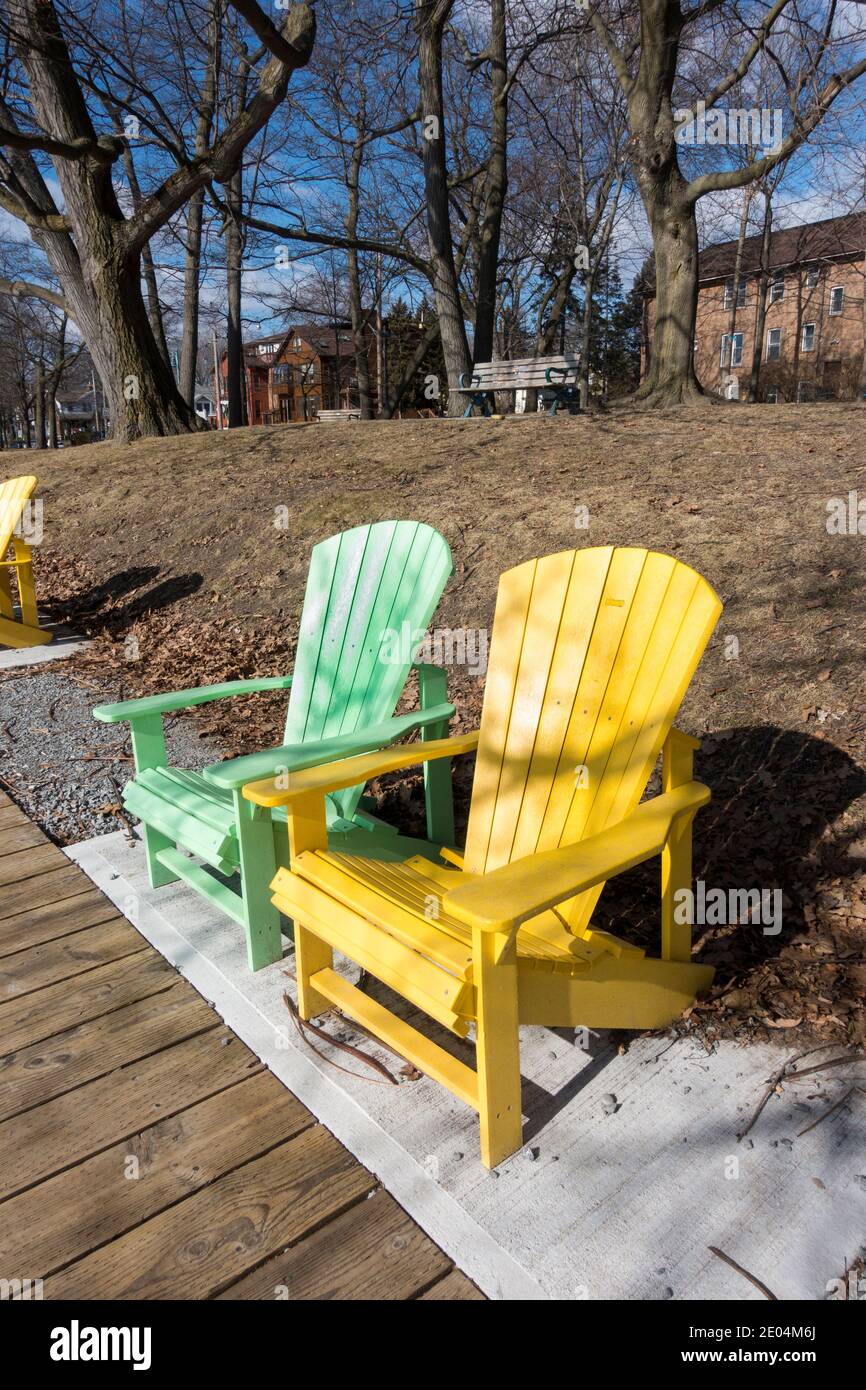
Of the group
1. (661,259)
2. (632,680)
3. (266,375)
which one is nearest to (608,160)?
(661,259)

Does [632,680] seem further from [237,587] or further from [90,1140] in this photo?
[237,587]

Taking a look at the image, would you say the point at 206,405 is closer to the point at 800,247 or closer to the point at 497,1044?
the point at 800,247

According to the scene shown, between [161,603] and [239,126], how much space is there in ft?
16.9

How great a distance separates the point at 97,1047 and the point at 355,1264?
925mm

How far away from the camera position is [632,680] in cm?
220

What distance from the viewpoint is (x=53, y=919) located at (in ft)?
8.93

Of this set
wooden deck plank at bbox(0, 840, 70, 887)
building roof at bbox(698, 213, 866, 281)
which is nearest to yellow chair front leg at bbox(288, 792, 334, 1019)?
wooden deck plank at bbox(0, 840, 70, 887)

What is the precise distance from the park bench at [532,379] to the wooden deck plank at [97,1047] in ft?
29.5

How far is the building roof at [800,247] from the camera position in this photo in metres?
30.4

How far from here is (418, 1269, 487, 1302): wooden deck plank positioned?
151cm

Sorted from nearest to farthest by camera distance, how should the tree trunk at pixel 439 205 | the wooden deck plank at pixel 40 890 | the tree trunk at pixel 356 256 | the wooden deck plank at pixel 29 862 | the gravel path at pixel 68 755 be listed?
1. the wooden deck plank at pixel 40 890
2. the wooden deck plank at pixel 29 862
3. the gravel path at pixel 68 755
4. the tree trunk at pixel 439 205
5. the tree trunk at pixel 356 256

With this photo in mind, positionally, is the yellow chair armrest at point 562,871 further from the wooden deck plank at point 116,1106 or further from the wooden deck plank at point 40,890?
the wooden deck plank at point 40,890

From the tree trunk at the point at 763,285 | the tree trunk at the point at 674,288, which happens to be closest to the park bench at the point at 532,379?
the tree trunk at the point at 674,288

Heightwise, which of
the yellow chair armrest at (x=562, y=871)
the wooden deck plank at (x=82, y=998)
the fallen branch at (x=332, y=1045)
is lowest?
the fallen branch at (x=332, y=1045)
